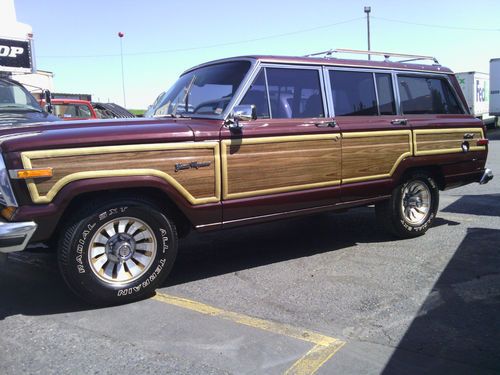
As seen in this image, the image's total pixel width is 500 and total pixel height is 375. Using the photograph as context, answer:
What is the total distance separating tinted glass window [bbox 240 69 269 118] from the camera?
4.72 meters

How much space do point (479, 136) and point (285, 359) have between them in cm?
474

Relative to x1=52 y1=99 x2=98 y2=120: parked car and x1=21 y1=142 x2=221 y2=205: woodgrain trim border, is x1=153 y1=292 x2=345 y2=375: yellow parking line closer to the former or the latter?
x1=21 y1=142 x2=221 y2=205: woodgrain trim border

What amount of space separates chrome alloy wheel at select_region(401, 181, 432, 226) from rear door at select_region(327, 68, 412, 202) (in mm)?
433

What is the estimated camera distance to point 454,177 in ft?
20.7

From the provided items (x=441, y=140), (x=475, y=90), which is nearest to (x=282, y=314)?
(x=441, y=140)

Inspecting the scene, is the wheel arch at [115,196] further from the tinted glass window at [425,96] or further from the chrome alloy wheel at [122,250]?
the tinted glass window at [425,96]

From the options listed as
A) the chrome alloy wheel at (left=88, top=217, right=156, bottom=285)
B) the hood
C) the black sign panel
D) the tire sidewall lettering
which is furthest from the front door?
the black sign panel

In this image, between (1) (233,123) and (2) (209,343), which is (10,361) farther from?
(1) (233,123)

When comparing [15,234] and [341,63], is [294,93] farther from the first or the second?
[15,234]

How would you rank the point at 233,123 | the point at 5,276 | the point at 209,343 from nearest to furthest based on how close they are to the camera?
the point at 209,343
the point at 233,123
the point at 5,276

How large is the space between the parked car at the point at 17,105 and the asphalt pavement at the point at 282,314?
10.2ft

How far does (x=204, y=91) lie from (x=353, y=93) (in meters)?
1.68

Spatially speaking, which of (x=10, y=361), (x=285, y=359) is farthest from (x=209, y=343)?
(x=10, y=361)

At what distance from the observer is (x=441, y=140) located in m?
6.10
